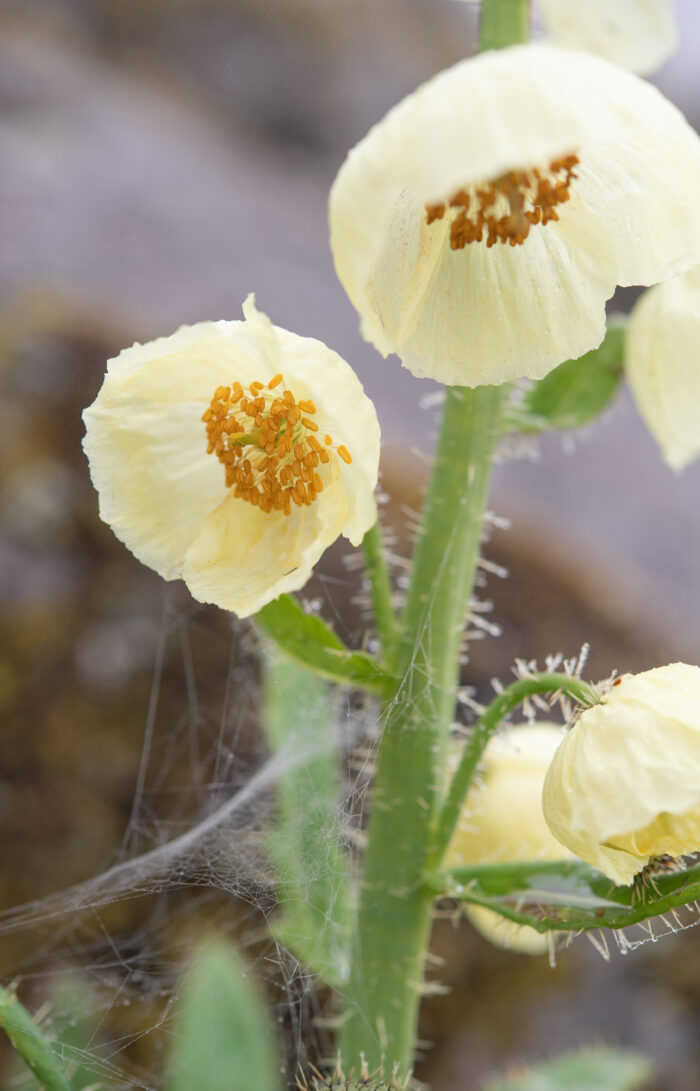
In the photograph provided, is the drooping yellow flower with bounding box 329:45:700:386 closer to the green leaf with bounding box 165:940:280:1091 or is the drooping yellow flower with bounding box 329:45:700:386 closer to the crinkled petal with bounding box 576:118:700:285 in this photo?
the crinkled petal with bounding box 576:118:700:285

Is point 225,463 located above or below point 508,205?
below

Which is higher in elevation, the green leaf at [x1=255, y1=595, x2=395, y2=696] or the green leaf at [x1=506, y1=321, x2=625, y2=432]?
the green leaf at [x1=506, y1=321, x2=625, y2=432]

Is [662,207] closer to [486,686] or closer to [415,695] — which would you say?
[415,695]

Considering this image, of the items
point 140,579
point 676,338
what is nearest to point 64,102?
point 140,579

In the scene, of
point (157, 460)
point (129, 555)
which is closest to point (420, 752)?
point (157, 460)

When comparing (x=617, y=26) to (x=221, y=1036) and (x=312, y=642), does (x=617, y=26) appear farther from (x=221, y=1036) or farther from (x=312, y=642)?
(x=221, y=1036)

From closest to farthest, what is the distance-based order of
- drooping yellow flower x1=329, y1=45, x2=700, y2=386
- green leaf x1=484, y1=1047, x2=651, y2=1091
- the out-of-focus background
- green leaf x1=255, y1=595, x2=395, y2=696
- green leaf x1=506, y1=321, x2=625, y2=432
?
drooping yellow flower x1=329, y1=45, x2=700, y2=386, green leaf x1=255, y1=595, x2=395, y2=696, green leaf x1=506, y1=321, x2=625, y2=432, green leaf x1=484, y1=1047, x2=651, y2=1091, the out-of-focus background

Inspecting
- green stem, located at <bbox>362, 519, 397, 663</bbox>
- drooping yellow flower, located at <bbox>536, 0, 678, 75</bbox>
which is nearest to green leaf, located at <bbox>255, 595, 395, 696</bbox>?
green stem, located at <bbox>362, 519, 397, 663</bbox>
